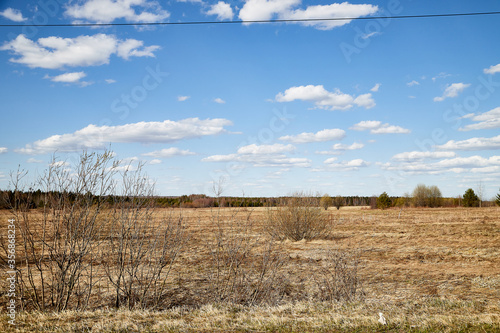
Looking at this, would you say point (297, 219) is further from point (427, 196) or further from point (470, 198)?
point (427, 196)

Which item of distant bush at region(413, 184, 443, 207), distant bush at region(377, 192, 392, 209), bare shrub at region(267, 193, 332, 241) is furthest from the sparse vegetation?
distant bush at region(413, 184, 443, 207)

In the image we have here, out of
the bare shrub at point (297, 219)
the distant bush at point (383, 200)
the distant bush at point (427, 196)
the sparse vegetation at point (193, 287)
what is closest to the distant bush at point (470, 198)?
the distant bush at point (427, 196)

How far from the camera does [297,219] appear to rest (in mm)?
19078

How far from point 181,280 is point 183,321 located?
481 centimetres

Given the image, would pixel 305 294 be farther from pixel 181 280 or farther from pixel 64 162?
pixel 64 162

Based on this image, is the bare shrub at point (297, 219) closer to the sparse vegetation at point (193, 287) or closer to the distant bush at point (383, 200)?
the sparse vegetation at point (193, 287)

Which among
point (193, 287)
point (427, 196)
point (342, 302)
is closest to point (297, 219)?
point (193, 287)

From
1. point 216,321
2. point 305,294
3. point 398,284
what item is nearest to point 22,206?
point 216,321

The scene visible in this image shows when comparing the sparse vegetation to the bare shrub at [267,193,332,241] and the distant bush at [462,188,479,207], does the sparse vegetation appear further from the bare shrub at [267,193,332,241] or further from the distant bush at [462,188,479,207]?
the distant bush at [462,188,479,207]

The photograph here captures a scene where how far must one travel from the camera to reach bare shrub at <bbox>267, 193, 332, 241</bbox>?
62.4ft

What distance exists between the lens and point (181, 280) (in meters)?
10.5

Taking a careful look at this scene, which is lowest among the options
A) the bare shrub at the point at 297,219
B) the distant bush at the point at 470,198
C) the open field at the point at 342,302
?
the open field at the point at 342,302

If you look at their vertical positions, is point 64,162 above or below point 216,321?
above

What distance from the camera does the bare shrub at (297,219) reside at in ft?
62.4
